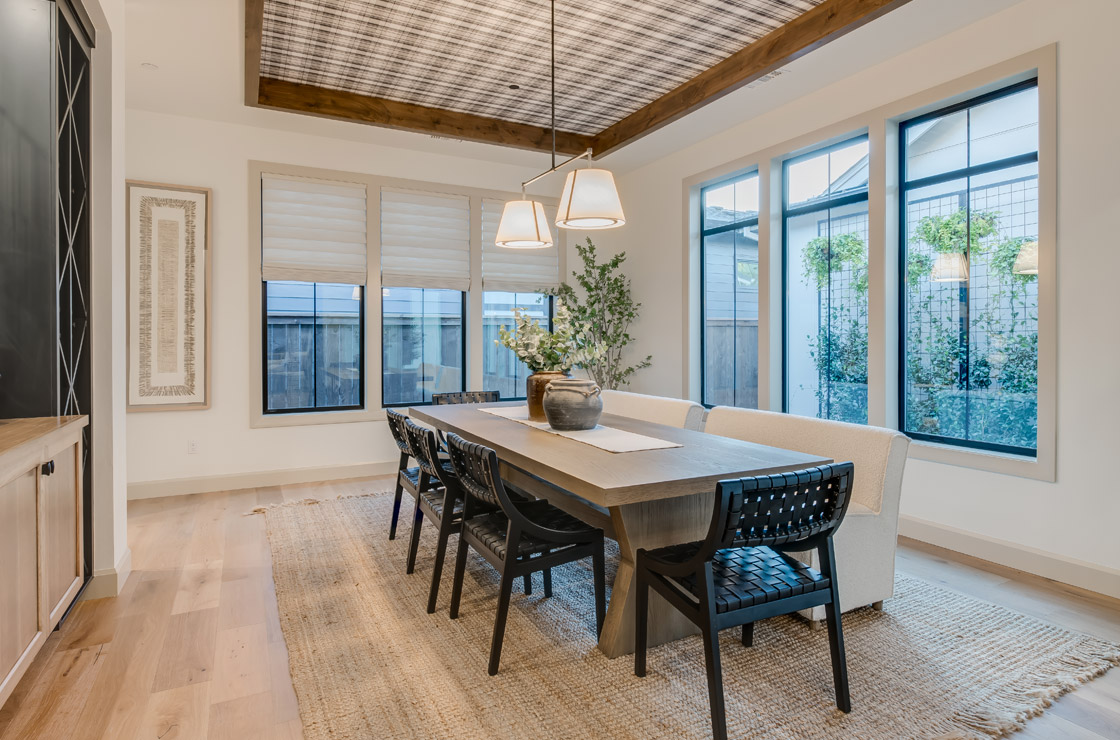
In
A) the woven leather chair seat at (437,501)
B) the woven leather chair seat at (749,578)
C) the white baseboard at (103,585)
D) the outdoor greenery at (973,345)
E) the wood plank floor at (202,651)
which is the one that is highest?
the outdoor greenery at (973,345)

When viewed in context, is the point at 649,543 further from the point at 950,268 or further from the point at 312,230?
the point at 312,230

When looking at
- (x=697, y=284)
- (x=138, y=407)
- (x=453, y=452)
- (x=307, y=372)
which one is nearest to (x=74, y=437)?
(x=453, y=452)

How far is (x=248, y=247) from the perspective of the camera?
4.72 metres

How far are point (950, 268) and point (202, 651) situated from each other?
4026 mm

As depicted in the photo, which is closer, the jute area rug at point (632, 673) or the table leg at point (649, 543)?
the jute area rug at point (632, 673)

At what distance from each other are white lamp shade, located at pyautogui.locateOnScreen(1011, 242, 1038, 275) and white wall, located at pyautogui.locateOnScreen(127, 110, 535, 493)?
176 inches

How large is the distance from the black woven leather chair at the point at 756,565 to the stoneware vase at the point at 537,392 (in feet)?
A: 4.12

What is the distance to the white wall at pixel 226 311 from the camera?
4.45 m

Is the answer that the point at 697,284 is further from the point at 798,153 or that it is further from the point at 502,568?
the point at 502,568

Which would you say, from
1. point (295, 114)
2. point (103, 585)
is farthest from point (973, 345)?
point (295, 114)

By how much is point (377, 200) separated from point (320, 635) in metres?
3.73

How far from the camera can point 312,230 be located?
494 centimetres

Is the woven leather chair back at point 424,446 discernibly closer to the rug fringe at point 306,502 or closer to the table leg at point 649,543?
the table leg at point 649,543

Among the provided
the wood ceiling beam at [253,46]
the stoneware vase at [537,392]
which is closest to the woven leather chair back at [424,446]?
the stoneware vase at [537,392]
